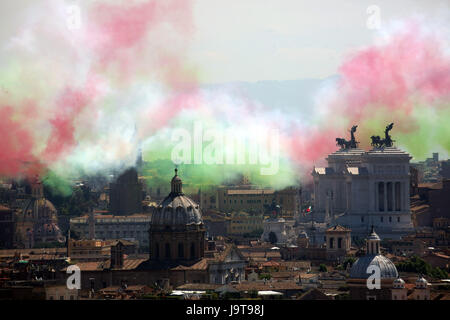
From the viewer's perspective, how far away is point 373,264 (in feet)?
576

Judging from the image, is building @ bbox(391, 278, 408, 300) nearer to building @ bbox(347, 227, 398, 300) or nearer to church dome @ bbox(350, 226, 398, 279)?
building @ bbox(347, 227, 398, 300)

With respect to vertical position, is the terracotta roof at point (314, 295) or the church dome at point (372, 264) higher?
the church dome at point (372, 264)

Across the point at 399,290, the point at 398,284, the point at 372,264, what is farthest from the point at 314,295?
the point at 372,264

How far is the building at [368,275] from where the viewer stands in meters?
170

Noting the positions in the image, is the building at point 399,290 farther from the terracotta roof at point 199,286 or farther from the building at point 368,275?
the terracotta roof at point 199,286

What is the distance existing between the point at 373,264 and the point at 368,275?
5.79 feet

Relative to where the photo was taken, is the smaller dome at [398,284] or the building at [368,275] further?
the building at [368,275]

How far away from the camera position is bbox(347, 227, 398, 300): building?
170 meters

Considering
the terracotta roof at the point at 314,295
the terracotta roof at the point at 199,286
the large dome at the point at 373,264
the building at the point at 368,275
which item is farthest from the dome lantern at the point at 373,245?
the terracotta roof at the point at 314,295

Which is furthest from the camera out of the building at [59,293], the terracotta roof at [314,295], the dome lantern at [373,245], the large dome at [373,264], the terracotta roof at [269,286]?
the dome lantern at [373,245]

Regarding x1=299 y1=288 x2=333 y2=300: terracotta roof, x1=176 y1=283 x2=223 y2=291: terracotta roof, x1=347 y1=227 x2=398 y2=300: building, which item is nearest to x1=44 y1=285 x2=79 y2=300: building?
x1=176 y1=283 x2=223 y2=291: terracotta roof

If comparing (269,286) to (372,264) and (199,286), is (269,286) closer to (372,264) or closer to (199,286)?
(199,286)
